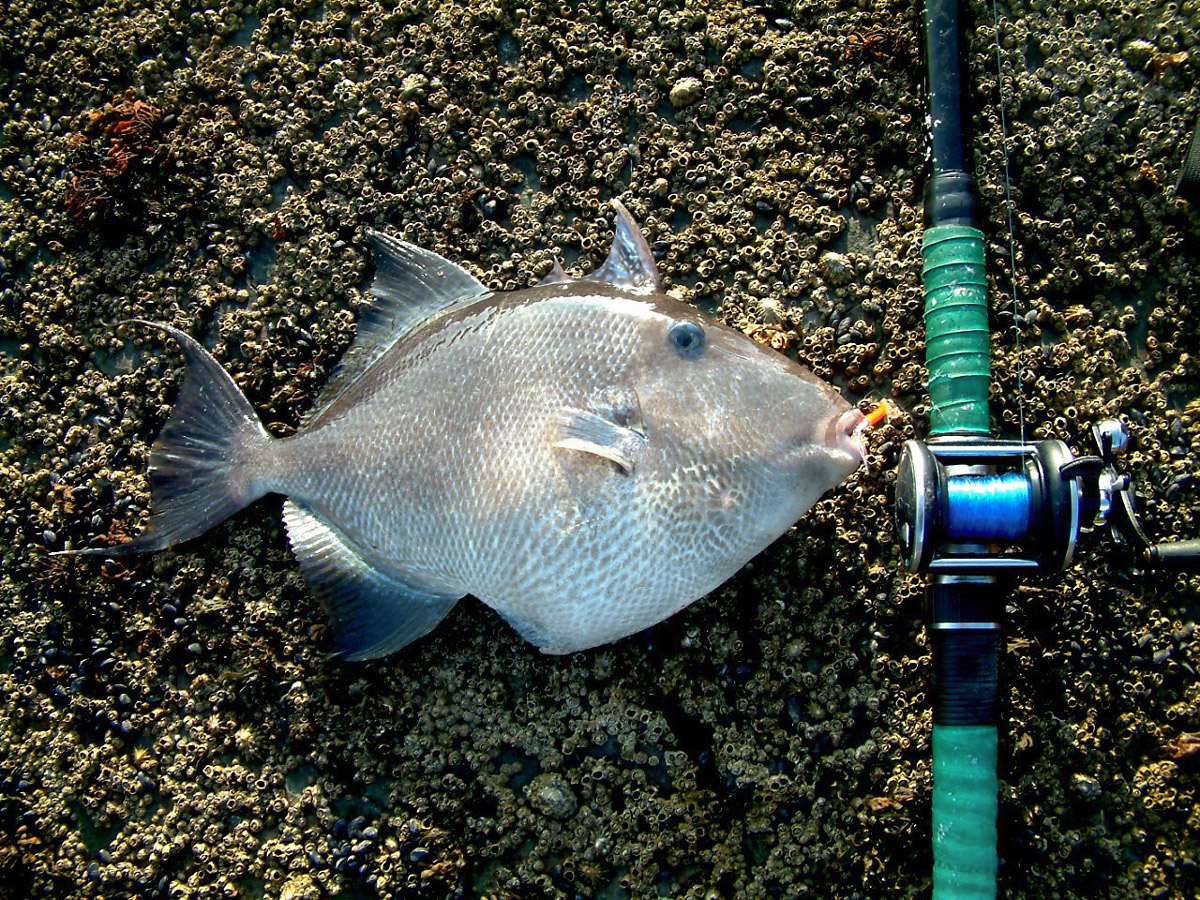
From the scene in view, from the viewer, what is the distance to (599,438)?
2.36 metres

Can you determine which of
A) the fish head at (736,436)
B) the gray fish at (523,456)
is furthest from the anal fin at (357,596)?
the fish head at (736,436)

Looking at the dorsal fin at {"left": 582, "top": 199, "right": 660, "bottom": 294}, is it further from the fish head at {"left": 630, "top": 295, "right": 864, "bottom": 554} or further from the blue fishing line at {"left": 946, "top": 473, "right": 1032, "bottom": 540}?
the blue fishing line at {"left": 946, "top": 473, "right": 1032, "bottom": 540}

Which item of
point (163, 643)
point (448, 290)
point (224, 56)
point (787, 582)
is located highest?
point (224, 56)

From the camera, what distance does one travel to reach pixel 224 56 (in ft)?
10.1

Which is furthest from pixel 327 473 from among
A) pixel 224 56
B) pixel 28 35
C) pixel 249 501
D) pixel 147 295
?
pixel 28 35

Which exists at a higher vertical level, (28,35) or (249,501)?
(28,35)

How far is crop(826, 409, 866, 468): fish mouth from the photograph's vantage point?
2.36 metres

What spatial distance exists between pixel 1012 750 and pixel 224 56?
3.66m

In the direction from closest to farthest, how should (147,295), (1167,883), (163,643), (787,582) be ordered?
1. (1167,883)
2. (787,582)
3. (163,643)
4. (147,295)

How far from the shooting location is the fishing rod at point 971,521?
2195 mm

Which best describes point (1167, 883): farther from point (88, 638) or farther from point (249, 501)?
point (88, 638)

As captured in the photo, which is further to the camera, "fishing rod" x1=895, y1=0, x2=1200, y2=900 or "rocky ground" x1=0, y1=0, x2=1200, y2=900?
"rocky ground" x1=0, y1=0, x2=1200, y2=900

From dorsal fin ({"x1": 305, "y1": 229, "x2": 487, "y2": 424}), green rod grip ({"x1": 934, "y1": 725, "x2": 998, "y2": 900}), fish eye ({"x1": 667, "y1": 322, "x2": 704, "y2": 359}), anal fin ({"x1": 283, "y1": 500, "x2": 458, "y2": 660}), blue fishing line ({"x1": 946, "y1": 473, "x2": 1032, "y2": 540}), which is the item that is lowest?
green rod grip ({"x1": 934, "y1": 725, "x2": 998, "y2": 900})

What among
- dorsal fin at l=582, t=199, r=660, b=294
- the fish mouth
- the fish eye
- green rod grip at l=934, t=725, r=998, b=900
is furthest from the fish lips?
green rod grip at l=934, t=725, r=998, b=900
